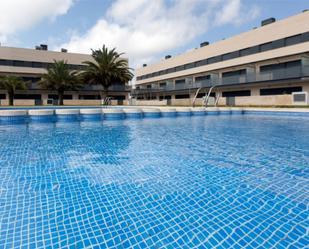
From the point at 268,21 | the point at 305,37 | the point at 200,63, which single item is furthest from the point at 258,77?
the point at 200,63

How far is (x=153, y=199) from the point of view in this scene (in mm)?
3695

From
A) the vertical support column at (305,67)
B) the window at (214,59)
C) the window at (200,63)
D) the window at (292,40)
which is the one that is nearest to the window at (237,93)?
the window at (214,59)

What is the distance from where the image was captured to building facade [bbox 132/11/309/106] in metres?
25.1

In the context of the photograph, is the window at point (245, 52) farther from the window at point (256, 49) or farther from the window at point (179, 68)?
the window at point (179, 68)

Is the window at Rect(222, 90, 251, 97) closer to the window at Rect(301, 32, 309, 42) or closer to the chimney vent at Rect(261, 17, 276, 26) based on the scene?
the window at Rect(301, 32, 309, 42)

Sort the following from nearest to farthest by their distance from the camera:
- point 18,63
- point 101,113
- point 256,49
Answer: point 101,113, point 256,49, point 18,63

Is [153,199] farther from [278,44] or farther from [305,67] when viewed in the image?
[278,44]

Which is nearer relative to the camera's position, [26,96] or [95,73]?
[95,73]

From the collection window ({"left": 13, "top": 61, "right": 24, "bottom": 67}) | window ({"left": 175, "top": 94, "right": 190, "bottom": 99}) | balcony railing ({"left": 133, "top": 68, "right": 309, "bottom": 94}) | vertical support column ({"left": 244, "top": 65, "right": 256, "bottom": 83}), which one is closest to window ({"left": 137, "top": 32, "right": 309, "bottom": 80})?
vertical support column ({"left": 244, "top": 65, "right": 256, "bottom": 83})

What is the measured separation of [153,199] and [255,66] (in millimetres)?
31672

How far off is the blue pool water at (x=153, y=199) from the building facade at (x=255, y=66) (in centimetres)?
2282

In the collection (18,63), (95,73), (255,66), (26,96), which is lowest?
(26,96)

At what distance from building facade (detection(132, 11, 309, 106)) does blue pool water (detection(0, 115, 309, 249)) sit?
22.8 m

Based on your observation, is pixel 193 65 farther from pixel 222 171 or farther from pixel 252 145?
pixel 222 171
